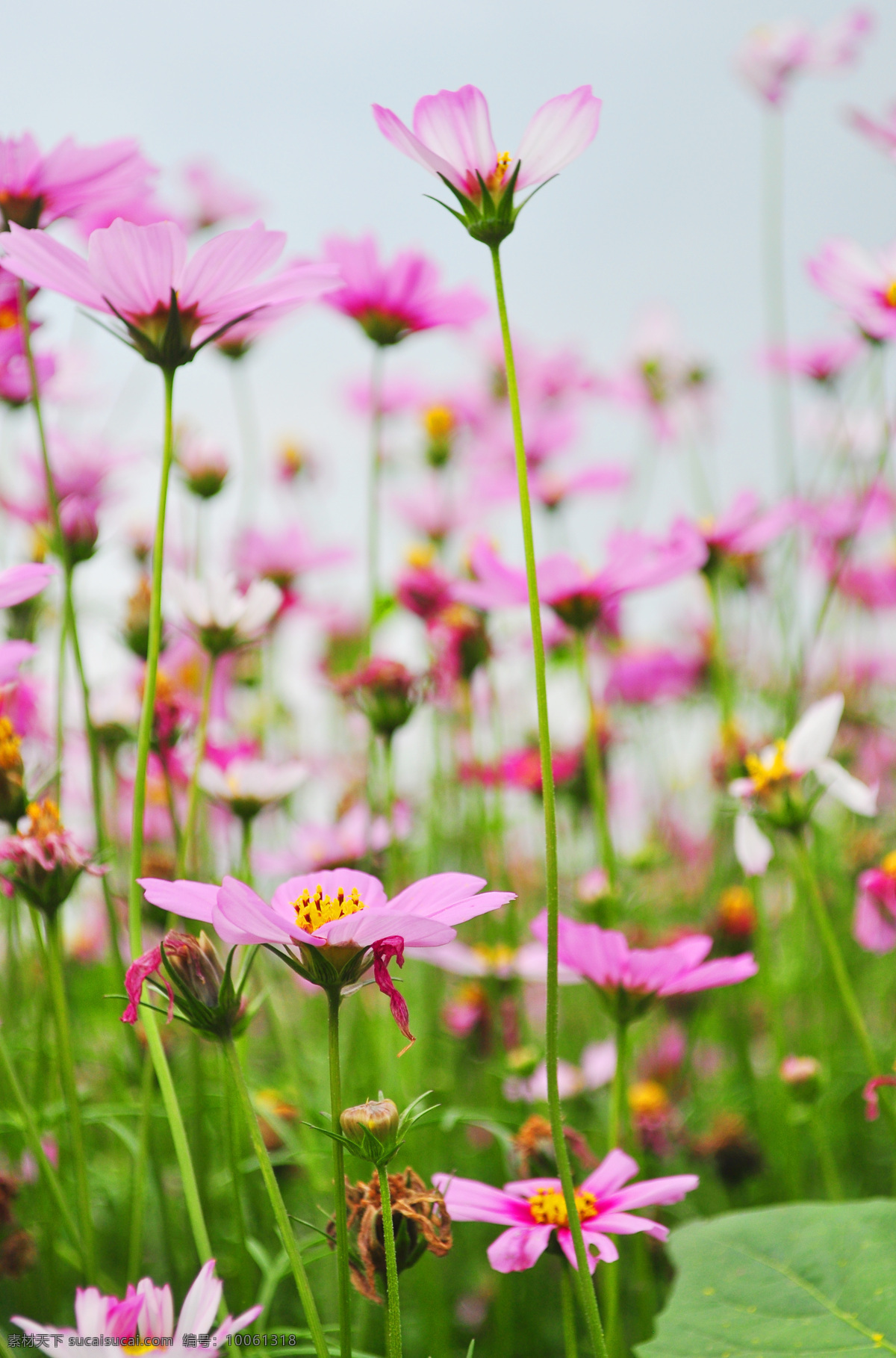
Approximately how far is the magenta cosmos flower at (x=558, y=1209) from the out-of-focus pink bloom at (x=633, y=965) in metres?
0.07

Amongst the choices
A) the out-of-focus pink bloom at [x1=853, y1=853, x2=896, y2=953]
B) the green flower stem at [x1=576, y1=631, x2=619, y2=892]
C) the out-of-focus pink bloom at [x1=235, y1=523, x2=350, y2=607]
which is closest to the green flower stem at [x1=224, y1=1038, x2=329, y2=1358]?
the green flower stem at [x1=576, y1=631, x2=619, y2=892]

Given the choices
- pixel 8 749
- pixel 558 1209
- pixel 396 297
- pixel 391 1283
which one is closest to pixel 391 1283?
pixel 391 1283

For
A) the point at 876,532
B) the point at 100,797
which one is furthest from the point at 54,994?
the point at 876,532

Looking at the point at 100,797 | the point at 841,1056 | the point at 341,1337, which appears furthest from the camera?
the point at 841,1056

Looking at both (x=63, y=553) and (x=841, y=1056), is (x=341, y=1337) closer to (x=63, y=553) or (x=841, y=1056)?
(x=63, y=553)

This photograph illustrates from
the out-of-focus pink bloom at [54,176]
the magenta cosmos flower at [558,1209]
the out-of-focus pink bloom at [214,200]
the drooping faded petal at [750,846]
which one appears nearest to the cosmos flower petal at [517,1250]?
the magenta cosmos flower at [558,1209]

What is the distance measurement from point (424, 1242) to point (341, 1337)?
0.17 ft

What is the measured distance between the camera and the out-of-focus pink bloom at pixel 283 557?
0.91 m

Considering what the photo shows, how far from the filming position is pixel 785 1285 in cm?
40

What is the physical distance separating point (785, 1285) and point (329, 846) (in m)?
0.37

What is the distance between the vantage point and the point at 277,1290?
0.64 meters

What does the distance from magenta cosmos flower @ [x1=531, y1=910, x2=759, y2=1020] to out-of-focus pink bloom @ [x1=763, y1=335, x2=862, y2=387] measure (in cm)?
79

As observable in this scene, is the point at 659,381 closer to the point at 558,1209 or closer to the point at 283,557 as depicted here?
the point at 283,557

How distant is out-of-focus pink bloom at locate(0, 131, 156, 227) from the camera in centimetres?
45
